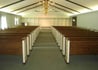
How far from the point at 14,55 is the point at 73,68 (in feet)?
7.12

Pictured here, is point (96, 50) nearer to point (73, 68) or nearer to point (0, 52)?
point (73, 68)

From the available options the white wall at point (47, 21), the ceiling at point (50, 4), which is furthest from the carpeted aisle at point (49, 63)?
the white wall at point (47, 21)

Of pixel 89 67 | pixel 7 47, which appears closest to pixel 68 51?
pixel 89 67

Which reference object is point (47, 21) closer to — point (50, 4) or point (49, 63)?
point (50, 4)

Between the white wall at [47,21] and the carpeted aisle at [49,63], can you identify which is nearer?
the carpeted aisle at [49,63]

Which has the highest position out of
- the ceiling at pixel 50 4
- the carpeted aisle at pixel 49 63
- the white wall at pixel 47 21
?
the ceiling at pixel 50 4

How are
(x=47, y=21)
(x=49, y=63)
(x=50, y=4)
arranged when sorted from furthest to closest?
(x=47, y=21)
(x=50, y=4)
(x=49, y=63)

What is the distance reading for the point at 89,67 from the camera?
4.11 metres

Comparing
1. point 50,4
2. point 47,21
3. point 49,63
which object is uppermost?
point 50,4

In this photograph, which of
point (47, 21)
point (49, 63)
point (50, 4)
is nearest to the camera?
point (49, 63)

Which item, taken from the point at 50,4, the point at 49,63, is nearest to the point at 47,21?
the point at 50,4

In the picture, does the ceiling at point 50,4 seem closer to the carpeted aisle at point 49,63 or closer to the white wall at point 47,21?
the white wall at point 47,21

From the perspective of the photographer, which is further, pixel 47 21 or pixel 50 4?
pixel 47 21

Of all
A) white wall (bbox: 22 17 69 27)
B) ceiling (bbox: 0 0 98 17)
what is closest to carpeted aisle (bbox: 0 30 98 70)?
ceiling (bbox: 0 0 98 17)
